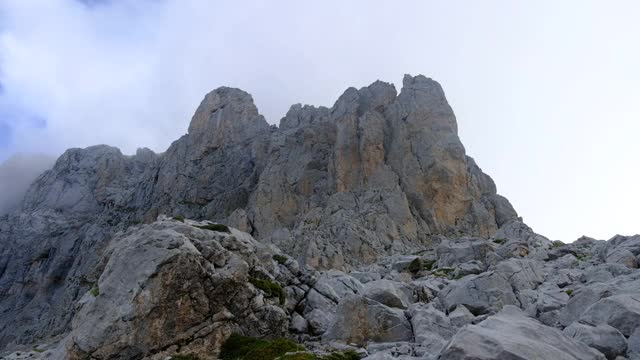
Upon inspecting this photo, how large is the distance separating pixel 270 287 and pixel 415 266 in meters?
29.2

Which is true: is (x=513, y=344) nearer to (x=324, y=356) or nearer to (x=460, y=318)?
(x=324, y=356)

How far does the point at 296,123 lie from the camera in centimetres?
14150

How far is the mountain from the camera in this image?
78.1ft

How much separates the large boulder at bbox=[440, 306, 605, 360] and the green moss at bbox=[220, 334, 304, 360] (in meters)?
10.4

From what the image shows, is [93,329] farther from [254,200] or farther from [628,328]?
[254,200]

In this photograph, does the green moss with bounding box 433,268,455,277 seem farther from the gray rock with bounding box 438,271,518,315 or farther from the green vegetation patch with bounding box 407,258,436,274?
the gray rock with bounding box 438,271,518,315

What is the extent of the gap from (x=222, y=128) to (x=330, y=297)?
121 metres

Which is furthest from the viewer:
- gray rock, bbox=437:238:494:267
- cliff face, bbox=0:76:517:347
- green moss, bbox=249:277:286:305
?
cliff face, bbox=0:76:517:347

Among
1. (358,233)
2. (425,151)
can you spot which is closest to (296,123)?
(425,151)

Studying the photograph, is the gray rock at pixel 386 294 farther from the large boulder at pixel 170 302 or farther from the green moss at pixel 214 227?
the green moss at pixel 214 227

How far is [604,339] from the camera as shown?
16.3 metres

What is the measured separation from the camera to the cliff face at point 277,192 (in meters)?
99.2

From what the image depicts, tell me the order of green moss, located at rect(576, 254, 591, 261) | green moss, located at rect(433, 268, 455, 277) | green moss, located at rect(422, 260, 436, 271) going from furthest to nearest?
green moss, located at rect(422, 260, 436, 271) < green moss, located at rect(433, 268, 455, 277) < green moss, located at rect(576, 254, 591, 261)

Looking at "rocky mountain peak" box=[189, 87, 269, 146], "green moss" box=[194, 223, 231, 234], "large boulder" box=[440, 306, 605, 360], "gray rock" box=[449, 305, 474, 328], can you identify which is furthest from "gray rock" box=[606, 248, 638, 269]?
"rocky mountain peak" box=[189, 87, 269, 146]
